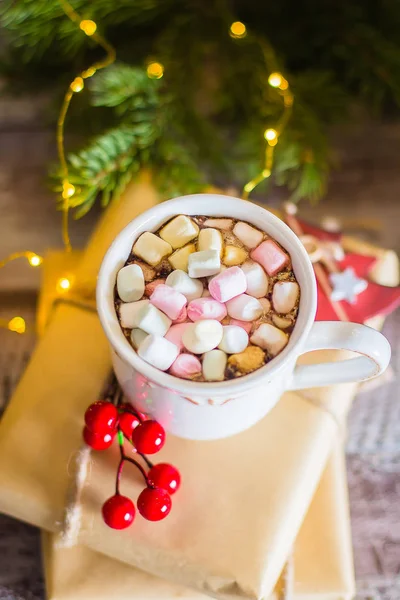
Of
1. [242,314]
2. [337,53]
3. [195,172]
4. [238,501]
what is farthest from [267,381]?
[337,53]

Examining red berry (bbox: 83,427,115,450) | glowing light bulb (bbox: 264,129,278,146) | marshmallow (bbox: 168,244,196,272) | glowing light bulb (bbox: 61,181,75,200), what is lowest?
red berry (bbox: 83,427,115,450)

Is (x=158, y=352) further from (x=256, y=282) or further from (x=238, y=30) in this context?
(x=238, y=30)

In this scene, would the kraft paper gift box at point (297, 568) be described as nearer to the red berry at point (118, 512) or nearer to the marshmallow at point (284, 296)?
the red berry at point (118, 512)

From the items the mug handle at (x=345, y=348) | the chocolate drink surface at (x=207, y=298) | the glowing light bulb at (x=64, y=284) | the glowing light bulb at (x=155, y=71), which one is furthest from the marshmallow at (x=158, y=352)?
the glowing light bulb at (x=155, y=71)

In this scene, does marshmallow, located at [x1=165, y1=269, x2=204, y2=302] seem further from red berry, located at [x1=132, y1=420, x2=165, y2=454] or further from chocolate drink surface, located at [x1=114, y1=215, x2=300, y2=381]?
red berry, located at [x1=132, y1=420, x2=165, y2=454]

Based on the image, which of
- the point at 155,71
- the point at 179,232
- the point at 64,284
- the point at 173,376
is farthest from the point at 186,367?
the point at 155,71

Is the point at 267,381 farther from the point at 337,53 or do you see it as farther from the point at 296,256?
the point at 337,53

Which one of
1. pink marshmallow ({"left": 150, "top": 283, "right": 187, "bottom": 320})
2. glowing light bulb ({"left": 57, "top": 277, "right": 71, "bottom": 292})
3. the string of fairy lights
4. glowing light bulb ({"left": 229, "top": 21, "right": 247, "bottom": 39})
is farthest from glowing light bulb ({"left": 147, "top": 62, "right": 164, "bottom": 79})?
pink marshmallow ({"left": 150, "top": 283, "right": 187, "bottom": 320})
